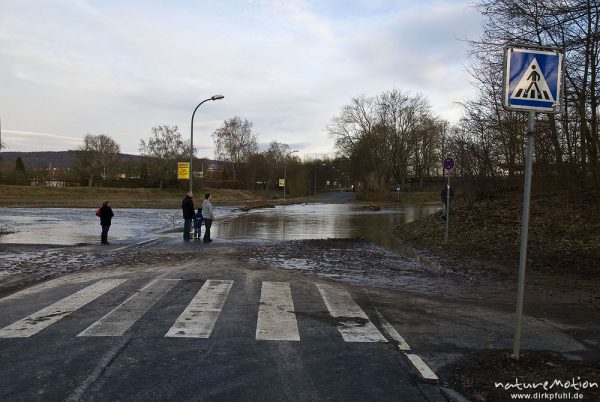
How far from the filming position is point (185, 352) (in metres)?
5.28

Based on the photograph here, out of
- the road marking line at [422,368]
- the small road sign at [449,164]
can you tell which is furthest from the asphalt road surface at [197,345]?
the small road sign at [449,164]

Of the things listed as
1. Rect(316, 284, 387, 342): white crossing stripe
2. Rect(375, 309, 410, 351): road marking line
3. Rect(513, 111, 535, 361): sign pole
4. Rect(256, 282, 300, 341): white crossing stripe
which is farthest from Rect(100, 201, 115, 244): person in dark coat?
Rect(513, 111, 535, 361): sign pole

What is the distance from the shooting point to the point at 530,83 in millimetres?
5027

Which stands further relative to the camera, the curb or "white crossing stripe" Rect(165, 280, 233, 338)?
"white crossing stripe" Rect(165, 280, 233, 338)

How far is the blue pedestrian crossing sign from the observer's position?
501 centimetres

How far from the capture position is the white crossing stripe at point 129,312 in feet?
19.8

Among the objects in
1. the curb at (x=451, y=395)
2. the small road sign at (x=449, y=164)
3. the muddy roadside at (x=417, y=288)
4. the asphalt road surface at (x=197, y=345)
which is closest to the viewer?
the curb at (x=451, y=395)

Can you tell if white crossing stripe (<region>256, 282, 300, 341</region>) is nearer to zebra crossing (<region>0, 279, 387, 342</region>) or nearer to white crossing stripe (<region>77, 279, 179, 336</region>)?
zebra crossing (<region>0, 279, 387, 342</region>)

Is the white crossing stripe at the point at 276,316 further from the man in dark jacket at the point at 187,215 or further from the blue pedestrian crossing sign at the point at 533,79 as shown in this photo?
the man in dark jacket at the point at 187,215

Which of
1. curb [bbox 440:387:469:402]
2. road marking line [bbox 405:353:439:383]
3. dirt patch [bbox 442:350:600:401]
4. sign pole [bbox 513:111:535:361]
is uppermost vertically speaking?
sign pole [bbox 513:111:535:361]

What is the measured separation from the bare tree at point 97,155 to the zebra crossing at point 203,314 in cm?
7539

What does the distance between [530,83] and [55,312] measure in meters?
6.76

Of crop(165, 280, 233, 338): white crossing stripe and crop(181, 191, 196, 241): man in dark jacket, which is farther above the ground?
crop(181, 191, 196, 241): man in dark jacket

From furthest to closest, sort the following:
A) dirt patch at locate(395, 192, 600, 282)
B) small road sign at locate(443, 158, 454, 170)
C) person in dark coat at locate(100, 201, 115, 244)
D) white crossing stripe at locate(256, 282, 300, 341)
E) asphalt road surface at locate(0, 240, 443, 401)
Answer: small road sign at locate(443, 158, 454, 170) < person in dark coat at locate(100, 201, 115, 244) < dirt patch at locate(395, 192, 600, 282) < white crossing stripe at locate(256, 282, 300, 341) < asphalt road surface at locate(0, 240, 443, 401)
